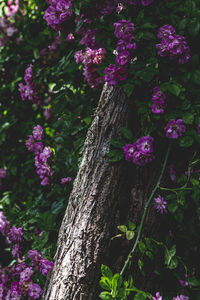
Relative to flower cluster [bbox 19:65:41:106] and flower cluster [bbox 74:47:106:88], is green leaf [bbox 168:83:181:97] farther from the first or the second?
flower cluster [bbox 19:65:41:106]

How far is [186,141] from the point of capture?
137cm

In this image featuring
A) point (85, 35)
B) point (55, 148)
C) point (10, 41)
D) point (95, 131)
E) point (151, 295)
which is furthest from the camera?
point (10, 41)

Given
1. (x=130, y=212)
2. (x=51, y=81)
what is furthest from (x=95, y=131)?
(x=51, y=81)

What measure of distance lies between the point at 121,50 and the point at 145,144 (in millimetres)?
391

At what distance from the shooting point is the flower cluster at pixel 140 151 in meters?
1.35

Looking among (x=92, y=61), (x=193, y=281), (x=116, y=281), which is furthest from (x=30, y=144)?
(x=193, y=281)

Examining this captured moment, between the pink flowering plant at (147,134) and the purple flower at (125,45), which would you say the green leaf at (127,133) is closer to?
the pink flowering plant at (147,134)

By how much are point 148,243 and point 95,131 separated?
1.69 ft

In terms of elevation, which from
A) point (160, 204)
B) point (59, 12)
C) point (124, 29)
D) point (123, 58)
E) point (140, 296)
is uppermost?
point (59, 12)

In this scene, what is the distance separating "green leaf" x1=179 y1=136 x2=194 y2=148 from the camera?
4.46 feet

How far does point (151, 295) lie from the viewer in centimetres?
136

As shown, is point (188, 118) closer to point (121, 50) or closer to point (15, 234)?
point (121, 50)

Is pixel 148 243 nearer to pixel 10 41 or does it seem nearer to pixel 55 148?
pixel 55 148

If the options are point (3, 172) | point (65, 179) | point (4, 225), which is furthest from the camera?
point (3, 172)
